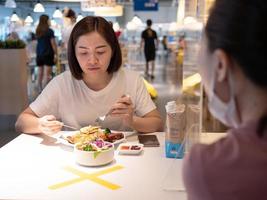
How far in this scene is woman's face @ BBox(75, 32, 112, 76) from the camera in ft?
6.73

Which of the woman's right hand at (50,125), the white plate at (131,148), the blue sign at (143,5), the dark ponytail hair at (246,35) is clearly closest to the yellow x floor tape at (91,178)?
the white plate at (131,148)

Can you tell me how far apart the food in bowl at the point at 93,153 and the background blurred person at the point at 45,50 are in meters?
7.07

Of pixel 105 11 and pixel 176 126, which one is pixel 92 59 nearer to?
pixel 176 126

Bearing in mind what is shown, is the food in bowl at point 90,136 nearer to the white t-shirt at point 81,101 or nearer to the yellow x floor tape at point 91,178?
the yellow x floor tape at point 91,178

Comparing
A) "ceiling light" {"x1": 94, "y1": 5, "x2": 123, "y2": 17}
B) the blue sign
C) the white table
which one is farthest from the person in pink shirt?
the blue sign

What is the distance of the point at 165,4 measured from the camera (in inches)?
813

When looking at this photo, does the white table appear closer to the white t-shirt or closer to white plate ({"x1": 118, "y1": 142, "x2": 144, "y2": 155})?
white plate ({"x1": 118, "y1": 142, "x2": 144, "y2": 155})

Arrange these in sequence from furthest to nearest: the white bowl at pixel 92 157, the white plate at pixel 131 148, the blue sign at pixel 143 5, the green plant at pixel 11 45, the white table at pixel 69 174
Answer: the blue sign at pixel 143 5
the green plant at pixel 11 45
the white plate at pixel 131 148
the white bowl at pixel 92 157
the white table at pixel 69 174

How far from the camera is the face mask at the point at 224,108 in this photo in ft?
2.30

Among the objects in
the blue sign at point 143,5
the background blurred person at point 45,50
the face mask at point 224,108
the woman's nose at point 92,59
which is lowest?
the background blurred person at point 45,50

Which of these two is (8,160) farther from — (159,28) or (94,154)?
(159,28)

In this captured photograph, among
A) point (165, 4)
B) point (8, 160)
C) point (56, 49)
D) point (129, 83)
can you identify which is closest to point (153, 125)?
point (129, 83)

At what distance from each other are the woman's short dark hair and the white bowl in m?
0.78

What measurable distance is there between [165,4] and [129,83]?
62.9ft
